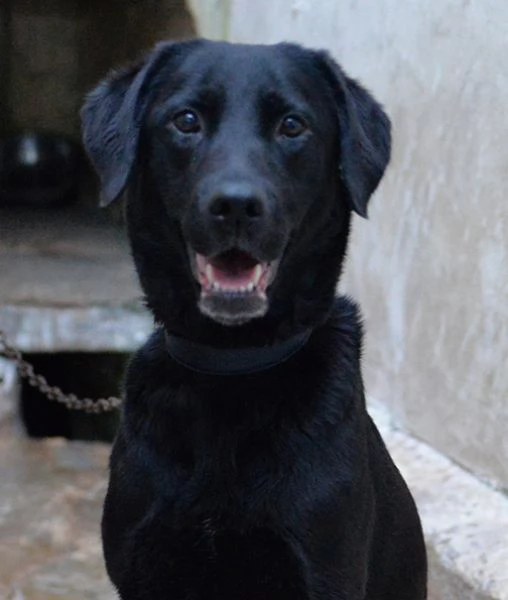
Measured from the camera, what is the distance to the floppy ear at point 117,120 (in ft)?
4.84

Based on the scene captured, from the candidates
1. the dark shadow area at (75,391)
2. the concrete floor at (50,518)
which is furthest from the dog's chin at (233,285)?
the dark shadow area at (75,391)

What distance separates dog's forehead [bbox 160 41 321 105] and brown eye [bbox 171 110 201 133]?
42 millimetres

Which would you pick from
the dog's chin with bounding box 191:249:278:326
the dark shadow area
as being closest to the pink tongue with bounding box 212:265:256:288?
the dog's chin with bounding box 191:249:278:326

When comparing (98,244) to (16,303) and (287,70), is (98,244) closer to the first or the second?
(16,303)

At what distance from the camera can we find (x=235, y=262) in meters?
1.44

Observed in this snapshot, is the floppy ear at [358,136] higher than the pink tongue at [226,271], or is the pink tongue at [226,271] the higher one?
the floppy ear at [358,136]

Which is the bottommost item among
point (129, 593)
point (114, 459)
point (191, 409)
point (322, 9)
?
point (129, 593)

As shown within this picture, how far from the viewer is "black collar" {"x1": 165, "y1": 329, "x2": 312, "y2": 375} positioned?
148 centimetres

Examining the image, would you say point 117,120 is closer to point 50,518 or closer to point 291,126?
point 291,126

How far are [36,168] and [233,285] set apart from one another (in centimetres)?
454

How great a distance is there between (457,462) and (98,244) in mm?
3050

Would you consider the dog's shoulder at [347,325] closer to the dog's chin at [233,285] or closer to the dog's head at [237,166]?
the dog's head at [237,166]

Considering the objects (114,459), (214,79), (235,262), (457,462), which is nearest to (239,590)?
(114,459)

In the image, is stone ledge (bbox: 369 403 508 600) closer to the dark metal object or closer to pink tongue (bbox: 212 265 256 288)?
pink tongue (bbox: 212 265 256 288)
